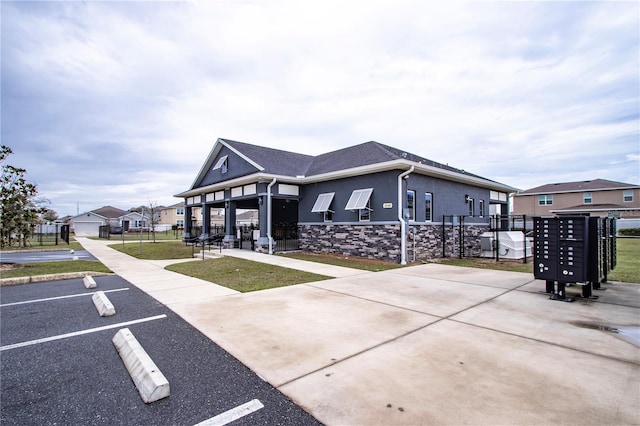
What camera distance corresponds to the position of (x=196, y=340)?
157 inches

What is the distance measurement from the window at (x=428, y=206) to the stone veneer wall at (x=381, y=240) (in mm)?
423

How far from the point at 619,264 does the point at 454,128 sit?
33.3ft

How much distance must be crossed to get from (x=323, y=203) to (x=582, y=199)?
33.6m

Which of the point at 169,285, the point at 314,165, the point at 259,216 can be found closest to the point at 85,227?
the point at 259,216

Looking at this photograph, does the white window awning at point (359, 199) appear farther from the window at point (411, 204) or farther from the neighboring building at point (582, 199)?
the neighboring building at point (582, 199)

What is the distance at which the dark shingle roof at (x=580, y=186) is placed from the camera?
30.5 m

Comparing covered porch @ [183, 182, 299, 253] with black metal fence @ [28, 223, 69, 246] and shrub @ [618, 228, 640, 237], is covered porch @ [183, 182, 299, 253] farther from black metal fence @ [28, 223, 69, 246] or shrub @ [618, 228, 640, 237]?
shrub @ [618, 228, 640, 237]

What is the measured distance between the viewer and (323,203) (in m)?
14.1

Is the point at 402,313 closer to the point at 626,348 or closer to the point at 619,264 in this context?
the point at 626,348

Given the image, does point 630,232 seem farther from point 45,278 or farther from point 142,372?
point 45,278

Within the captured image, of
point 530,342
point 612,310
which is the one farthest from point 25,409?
point 612,310

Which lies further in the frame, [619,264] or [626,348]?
[619,264]

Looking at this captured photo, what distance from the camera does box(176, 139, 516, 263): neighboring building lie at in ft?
39.2

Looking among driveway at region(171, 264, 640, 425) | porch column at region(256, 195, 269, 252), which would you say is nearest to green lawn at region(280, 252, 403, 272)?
porch column at region(256, 195, 269, 252)
